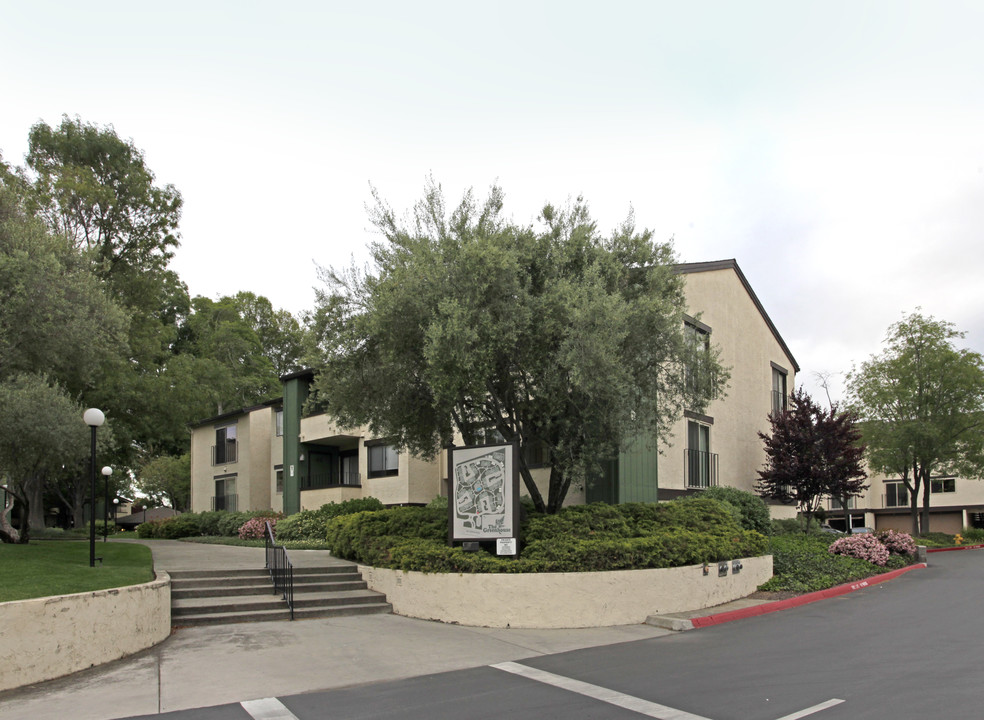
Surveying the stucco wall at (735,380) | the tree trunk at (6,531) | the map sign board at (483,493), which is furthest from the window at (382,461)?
the map sign board at (483,493)

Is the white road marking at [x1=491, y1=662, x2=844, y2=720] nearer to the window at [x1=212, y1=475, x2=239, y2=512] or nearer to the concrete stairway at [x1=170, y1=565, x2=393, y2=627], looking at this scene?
the concrete stairway at [x1=170, y1=565, x2=393, y2=627]

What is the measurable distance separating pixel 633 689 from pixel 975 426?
3404cm

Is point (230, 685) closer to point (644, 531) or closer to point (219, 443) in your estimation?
point (644, 531)

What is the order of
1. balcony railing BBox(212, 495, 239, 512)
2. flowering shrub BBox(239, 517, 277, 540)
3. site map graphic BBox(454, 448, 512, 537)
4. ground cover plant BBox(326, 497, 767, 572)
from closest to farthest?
ground cover plant BBox(326, 497, 767, 572)
site map graphic BBox(454, 448, 512, 537)
flowering shrub BBox(239, 517, 277, 540)
balcony railing BBox(212, 495, 239, 512)

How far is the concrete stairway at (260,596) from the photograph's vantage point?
12328 millimetres

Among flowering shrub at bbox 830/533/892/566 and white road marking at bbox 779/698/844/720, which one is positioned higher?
white road marking at bbox 779/698/844/720

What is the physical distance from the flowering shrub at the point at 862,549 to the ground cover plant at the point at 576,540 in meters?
5.44

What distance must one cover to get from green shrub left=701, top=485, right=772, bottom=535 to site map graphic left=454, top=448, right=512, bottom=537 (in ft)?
28.2

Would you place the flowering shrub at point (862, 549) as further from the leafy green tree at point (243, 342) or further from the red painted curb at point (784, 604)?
the leafy green tree at point (243, 342)

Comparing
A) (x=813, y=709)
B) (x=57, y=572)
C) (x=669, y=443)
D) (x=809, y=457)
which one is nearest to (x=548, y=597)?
(x=813, y=709)

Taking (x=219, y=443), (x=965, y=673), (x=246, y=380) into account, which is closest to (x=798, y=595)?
(x=965, y=673)

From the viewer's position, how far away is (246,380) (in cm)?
5141

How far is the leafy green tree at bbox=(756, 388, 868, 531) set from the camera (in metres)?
24.1

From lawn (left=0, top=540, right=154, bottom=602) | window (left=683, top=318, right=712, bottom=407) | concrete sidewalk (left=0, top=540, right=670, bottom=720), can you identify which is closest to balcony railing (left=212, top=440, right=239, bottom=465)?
lawn (left=0, top=540, right=154, bottom=602)
